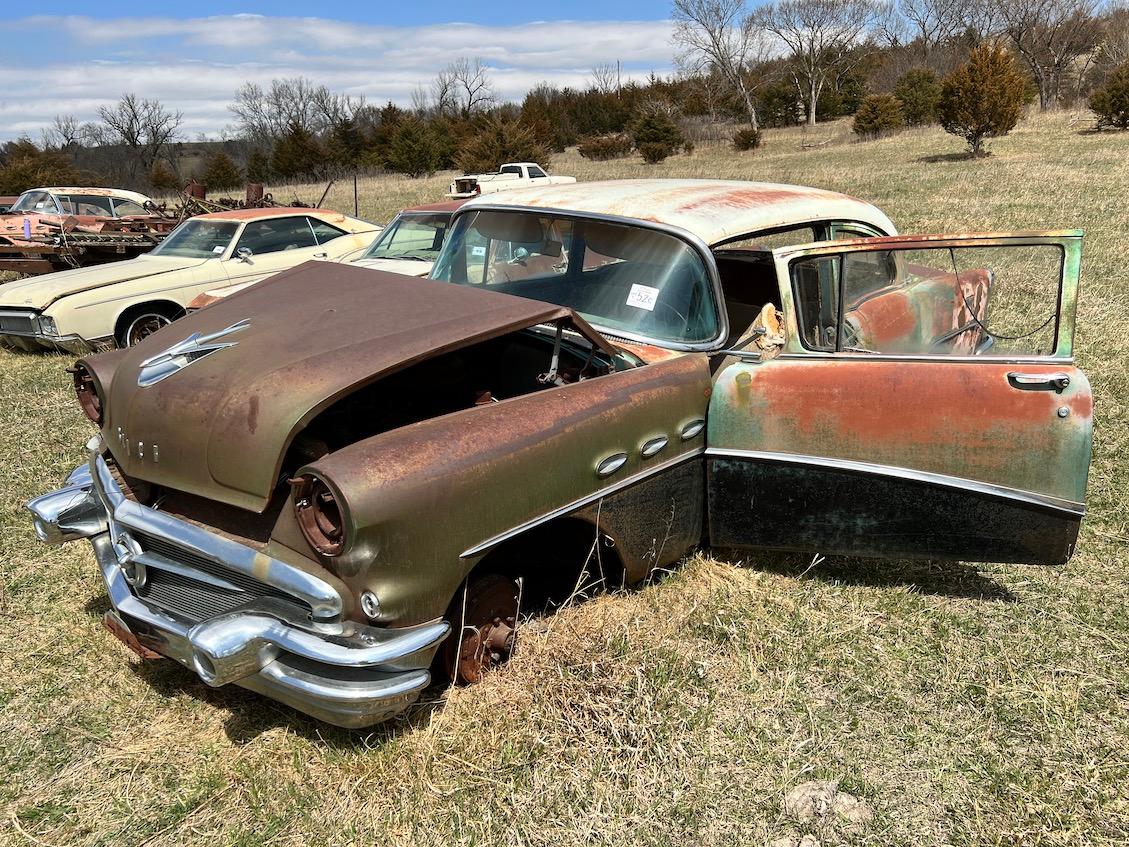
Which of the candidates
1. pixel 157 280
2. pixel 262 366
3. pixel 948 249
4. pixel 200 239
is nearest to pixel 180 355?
pixel 262 366

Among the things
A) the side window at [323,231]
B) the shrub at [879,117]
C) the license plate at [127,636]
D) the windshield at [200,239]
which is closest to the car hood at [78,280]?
the windshield at [200,239]

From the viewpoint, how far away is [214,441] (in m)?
2.55

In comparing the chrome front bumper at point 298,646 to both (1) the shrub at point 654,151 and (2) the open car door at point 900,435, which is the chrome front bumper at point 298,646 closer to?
(2) the open car door at point 900,435

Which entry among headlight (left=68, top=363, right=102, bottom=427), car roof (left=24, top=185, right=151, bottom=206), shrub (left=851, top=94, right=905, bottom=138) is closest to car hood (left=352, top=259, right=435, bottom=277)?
headlight (left=68, top=363, right=102, bottom=427)

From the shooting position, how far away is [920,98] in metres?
32.4

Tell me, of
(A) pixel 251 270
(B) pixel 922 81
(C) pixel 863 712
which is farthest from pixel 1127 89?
(C) pixel 863 712

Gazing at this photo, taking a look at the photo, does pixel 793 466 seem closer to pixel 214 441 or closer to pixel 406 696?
pixel 406 696

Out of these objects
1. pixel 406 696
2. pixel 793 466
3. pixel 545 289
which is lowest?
pixel 406 696

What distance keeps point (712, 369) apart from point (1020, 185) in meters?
15.3

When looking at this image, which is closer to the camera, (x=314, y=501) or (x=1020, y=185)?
(x=314, y=501)

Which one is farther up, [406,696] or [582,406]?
[582,406]

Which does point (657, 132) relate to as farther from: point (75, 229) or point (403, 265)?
point (403, 265)

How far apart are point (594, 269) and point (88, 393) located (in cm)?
217

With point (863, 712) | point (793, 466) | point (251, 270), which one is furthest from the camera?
point (251, 270)
